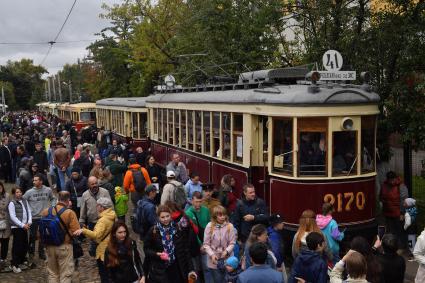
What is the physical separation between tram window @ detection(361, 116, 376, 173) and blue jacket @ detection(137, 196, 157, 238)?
3.70 m

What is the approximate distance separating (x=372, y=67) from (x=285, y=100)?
4.10 meters

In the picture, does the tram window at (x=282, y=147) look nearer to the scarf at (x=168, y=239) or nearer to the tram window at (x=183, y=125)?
the scarf at (x=168, y=239)

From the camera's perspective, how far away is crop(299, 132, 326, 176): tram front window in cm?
959

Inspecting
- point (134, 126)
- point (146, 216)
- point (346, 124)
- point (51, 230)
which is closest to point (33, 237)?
point (51, 230)

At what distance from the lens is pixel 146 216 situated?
322 inches

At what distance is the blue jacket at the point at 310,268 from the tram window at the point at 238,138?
5.28 m

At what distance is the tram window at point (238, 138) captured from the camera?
439 inches

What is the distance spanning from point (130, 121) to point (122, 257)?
17143 millimetres

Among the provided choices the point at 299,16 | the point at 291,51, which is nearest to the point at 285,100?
the point at 299,16

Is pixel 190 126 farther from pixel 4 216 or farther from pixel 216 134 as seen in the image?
pixel 4 216

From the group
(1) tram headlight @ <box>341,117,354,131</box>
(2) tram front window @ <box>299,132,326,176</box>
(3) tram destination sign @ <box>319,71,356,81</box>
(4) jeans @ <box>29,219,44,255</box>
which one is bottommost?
(4) jeans @ <box>29,219,44,255</box>

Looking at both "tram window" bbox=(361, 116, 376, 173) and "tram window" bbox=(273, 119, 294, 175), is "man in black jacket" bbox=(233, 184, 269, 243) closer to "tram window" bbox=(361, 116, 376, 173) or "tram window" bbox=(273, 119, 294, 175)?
"tram window" bbox=(273, 119, 294, 175)

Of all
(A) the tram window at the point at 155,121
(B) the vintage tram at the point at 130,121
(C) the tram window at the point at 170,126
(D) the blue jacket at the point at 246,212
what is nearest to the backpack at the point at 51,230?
(D) the blue jacket at the point at 246,212

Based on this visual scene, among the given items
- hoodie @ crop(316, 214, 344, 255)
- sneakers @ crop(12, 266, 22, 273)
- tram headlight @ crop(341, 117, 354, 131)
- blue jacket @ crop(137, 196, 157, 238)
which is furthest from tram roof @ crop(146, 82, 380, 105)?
sneakers @ crop(12, 266, 22, 273)
